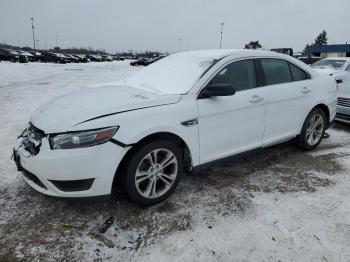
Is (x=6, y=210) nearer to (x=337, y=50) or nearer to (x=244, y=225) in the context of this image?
(x=244, y=225)

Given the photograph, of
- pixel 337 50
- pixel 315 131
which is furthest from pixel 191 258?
pixel 337 50

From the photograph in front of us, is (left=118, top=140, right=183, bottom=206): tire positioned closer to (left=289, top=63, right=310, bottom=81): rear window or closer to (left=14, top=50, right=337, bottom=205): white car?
(left=14, top=50, right=337, bottom=205): white car

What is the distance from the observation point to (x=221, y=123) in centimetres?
353

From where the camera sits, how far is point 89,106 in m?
3.08

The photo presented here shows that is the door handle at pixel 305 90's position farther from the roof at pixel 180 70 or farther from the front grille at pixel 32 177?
the front grille at pixel 32 177

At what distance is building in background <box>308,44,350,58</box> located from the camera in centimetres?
5569

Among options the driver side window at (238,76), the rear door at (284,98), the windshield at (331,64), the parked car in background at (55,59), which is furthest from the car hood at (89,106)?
the parked car in background at (55,59)

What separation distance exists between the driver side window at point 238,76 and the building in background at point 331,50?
60.5 meters

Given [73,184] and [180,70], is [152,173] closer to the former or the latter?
[73,184]

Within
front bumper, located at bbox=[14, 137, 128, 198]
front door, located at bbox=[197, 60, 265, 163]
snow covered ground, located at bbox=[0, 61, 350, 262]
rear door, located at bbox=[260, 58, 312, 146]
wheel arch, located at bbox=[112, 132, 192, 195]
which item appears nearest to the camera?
snow covered ground, located at bbox=[0, 61, 350, 262]

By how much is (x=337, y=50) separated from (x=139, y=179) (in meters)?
64.6

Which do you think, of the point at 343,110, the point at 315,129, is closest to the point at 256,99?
the point at 315,129

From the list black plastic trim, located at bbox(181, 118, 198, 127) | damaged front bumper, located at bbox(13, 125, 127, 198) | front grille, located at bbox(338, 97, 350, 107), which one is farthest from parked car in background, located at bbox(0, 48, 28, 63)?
black plastic trim, located at bbox(181, 118, 198, 127)

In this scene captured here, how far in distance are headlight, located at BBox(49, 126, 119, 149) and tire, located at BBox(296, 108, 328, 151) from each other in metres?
3.30
